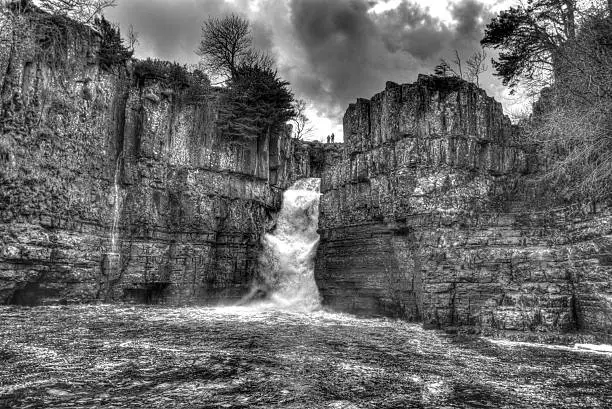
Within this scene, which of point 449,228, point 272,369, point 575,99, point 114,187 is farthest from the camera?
point 114,187

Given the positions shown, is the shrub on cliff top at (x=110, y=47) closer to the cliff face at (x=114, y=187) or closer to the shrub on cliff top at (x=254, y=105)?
the cliff face at (x=114, y=187)

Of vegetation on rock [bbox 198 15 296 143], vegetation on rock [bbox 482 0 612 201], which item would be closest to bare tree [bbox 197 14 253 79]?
vegetation on rock [bbox 198 15 296 143]

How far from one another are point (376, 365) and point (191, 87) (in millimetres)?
21574

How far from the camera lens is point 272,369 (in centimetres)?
980

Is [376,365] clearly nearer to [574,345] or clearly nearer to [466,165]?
[574,345]

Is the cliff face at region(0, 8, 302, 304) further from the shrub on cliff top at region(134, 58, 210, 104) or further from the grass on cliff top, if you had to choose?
the grass on cliff top

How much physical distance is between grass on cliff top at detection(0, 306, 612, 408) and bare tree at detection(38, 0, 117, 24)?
14.4 meters

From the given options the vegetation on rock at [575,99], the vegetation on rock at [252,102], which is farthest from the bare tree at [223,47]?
the vegetation on rock at [575,99]

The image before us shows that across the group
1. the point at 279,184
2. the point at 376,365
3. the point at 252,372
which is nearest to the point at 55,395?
the point at 252,372

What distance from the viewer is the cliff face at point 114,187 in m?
19.0

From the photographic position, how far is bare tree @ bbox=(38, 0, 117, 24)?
837 inches

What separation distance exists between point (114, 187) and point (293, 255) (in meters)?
10.6

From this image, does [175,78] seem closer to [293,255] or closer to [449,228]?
[293,255]

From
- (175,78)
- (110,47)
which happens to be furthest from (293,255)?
(110,47)
